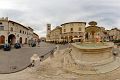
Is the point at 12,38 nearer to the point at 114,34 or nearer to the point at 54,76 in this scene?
the point at 54,76

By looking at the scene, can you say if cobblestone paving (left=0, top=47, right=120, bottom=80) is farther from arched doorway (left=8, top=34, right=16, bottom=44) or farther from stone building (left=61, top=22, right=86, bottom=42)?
stone building (left=61, top=22, right=86, bottom=42)

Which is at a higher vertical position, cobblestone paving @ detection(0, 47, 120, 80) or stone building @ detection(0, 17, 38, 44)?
stone building @ detection(0, 17, 38, 44)

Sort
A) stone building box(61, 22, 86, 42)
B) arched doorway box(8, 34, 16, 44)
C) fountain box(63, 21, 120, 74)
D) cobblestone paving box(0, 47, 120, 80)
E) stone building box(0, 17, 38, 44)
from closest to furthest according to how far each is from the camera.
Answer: cobblestone paving box(0, 47, 120, 80), fountain box(63, 21, 120, 74), stone building box(0, 17, 38, 44), arched doorway box(8, 34, 16, 44), stone building box(61, 22, 86, 42)

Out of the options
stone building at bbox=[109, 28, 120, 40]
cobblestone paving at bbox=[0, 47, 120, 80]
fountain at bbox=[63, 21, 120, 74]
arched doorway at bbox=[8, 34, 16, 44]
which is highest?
stone building at bbox=[109, 28, 120, 40]

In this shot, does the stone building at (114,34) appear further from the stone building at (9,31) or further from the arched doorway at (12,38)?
the arched doorway at (12,38)

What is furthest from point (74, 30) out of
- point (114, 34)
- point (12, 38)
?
point (114, 34)

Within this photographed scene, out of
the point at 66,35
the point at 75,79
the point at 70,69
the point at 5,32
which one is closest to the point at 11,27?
the point at 5,32

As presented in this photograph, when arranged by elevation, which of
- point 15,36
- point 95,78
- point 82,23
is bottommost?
point 95,78

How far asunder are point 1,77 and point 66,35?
4765 centimetres

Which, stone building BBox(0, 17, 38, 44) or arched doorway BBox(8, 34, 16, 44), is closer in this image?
stone building BBox(0, 17, 38, 44)

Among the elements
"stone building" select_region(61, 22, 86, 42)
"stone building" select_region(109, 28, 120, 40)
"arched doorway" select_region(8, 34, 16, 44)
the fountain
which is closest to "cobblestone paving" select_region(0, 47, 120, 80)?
the fountain

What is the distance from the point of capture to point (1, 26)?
3972 centimetres

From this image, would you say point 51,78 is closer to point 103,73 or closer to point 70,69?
point 70,69

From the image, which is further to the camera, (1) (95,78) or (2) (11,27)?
(2) (11,27)
